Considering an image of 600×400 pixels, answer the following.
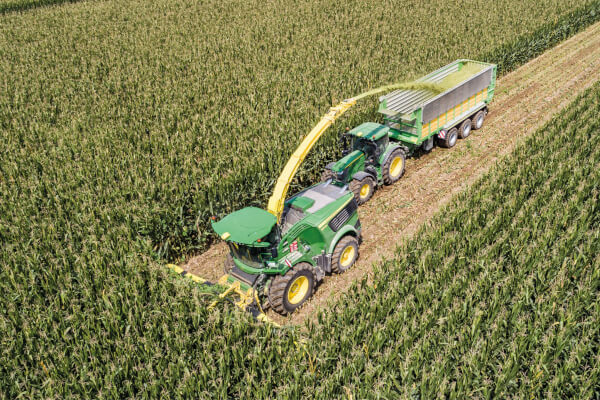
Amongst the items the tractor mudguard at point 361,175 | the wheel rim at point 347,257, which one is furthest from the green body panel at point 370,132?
the wheel rim at point 347,257

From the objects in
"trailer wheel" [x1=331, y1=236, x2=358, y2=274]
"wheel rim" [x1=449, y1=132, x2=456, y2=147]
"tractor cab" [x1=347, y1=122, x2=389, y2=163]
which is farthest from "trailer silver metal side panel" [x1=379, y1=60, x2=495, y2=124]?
"trailer wheel" [x1=331, y1=236, x2=358, y2=274]

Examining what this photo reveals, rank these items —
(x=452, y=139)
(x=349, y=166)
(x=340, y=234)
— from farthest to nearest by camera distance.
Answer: (x=452, y=139) → (x=349, y=166) → (x=340, y=234)

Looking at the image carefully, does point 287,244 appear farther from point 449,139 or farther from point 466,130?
point 466,130

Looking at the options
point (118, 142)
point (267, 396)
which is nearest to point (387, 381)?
point (267, 396)

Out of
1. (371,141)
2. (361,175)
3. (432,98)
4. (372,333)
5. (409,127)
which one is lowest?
(372,333)

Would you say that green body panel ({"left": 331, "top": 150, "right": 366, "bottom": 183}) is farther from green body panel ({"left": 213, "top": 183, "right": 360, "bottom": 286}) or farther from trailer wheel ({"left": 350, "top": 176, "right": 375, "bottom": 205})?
green body panel ({"left": 213, "top": 183, "right": 360, "bottom": 286})

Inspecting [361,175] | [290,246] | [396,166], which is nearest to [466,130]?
[396,166]

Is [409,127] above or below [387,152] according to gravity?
above
